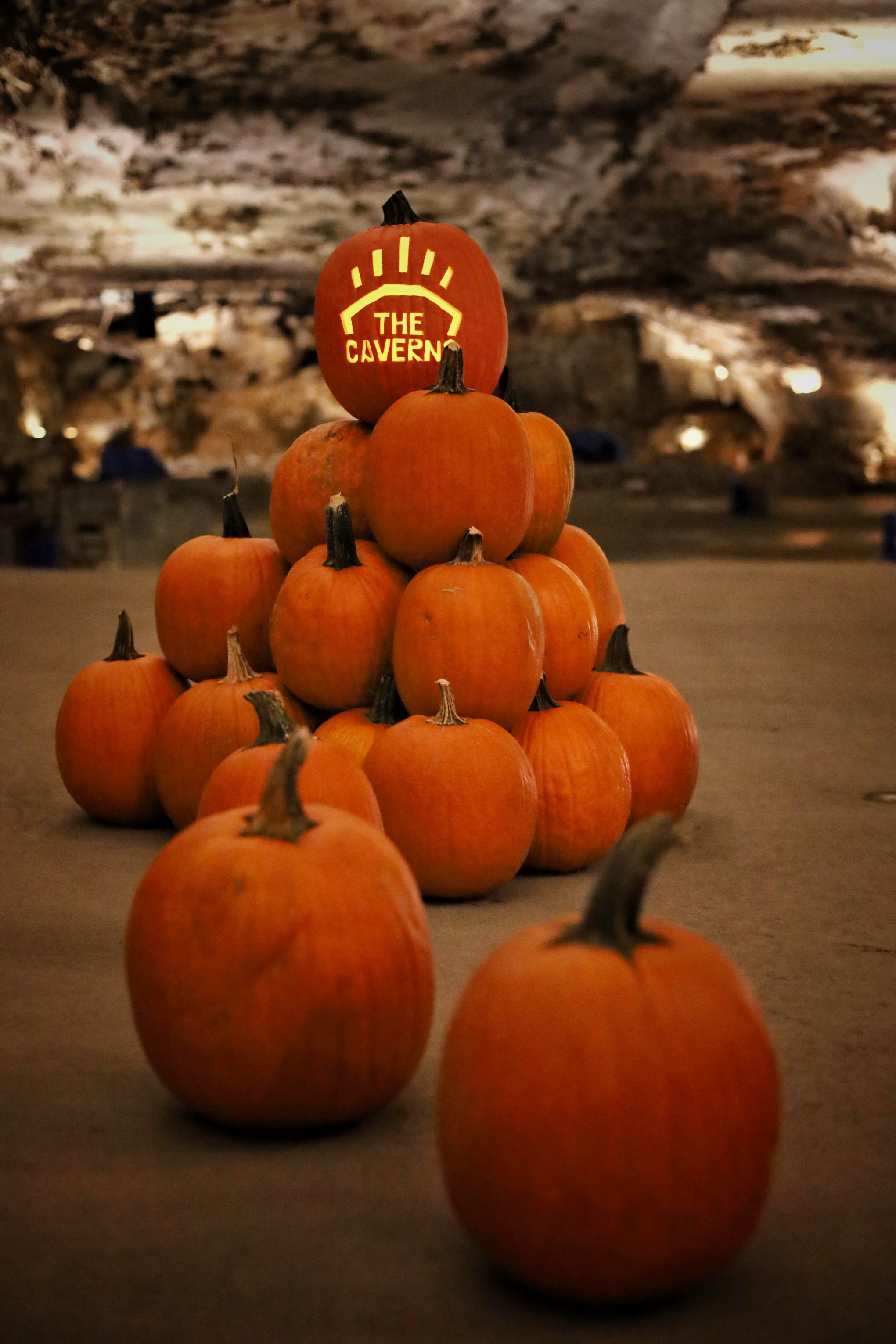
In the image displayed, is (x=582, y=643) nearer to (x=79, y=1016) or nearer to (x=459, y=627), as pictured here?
(x=459, y=627)

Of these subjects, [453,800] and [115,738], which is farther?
[115,738]

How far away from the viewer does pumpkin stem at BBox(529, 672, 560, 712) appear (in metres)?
2.59

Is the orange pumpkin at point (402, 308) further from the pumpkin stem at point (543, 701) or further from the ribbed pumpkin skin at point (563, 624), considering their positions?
the pumpkin stem at point (543, 701)

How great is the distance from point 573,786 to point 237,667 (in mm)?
727

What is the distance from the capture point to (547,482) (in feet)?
9.29

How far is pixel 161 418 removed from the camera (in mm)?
19281

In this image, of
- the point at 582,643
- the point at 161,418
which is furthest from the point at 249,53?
the point at 161,418

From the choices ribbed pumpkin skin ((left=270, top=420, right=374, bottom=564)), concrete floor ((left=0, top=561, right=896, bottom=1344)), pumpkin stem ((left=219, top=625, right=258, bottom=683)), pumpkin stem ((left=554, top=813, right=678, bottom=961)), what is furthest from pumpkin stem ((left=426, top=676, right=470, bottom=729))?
pumpkin stem ((left=554, top=813, right=678, bottom=961))

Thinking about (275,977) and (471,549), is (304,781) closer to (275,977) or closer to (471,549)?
(275,977)

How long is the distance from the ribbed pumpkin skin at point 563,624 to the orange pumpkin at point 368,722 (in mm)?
339

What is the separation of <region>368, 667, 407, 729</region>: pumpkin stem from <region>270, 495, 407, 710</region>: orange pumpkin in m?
0.06

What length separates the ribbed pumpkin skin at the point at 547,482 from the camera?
9.29 feet

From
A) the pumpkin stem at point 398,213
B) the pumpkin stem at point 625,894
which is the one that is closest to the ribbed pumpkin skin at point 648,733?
the pumpkin stem at point 398,213

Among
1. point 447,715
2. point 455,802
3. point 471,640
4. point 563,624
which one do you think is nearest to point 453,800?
point 455,802
